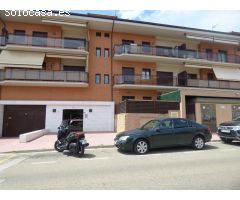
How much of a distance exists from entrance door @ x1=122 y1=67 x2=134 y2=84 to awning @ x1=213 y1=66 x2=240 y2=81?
993cm

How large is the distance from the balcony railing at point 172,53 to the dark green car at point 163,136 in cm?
1371

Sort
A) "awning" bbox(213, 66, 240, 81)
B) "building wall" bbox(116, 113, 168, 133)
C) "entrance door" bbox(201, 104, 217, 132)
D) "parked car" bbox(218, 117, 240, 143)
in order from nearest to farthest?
1. "parked car" bbox(218, 117, 240, 143)
2. "building wall" bbox(116, 113, 168, 133)
3. "entrance door" bbox(201, 104, 217, 132)
4. "awning" bbox(213, 66, 240, 81)

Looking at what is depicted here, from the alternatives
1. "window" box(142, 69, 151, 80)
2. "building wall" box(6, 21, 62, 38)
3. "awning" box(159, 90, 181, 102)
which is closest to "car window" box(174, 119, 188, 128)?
"awning" box(159, 90, 181, 102)

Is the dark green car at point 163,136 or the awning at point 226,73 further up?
the awning at point 226,73

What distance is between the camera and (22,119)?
21.1 metres

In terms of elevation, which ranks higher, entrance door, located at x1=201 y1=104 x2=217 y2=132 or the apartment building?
the apartment building

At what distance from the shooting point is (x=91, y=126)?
22.0 meters

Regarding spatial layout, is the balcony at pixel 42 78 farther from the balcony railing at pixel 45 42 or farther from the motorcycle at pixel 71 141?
the motorcycle at pixel 71 141

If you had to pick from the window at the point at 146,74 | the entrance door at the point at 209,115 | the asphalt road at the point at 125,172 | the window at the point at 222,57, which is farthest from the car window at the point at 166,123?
the window at the point at 222,57

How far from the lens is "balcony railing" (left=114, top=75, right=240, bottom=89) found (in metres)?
22.9

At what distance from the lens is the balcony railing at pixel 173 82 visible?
22906 mm

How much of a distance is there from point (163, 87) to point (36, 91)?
12.7m

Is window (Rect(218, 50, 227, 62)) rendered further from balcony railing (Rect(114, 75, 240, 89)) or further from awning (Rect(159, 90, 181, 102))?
awning (Rect(159, 90, 181, 102))

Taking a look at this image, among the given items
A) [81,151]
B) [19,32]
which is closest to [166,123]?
[81,151]
